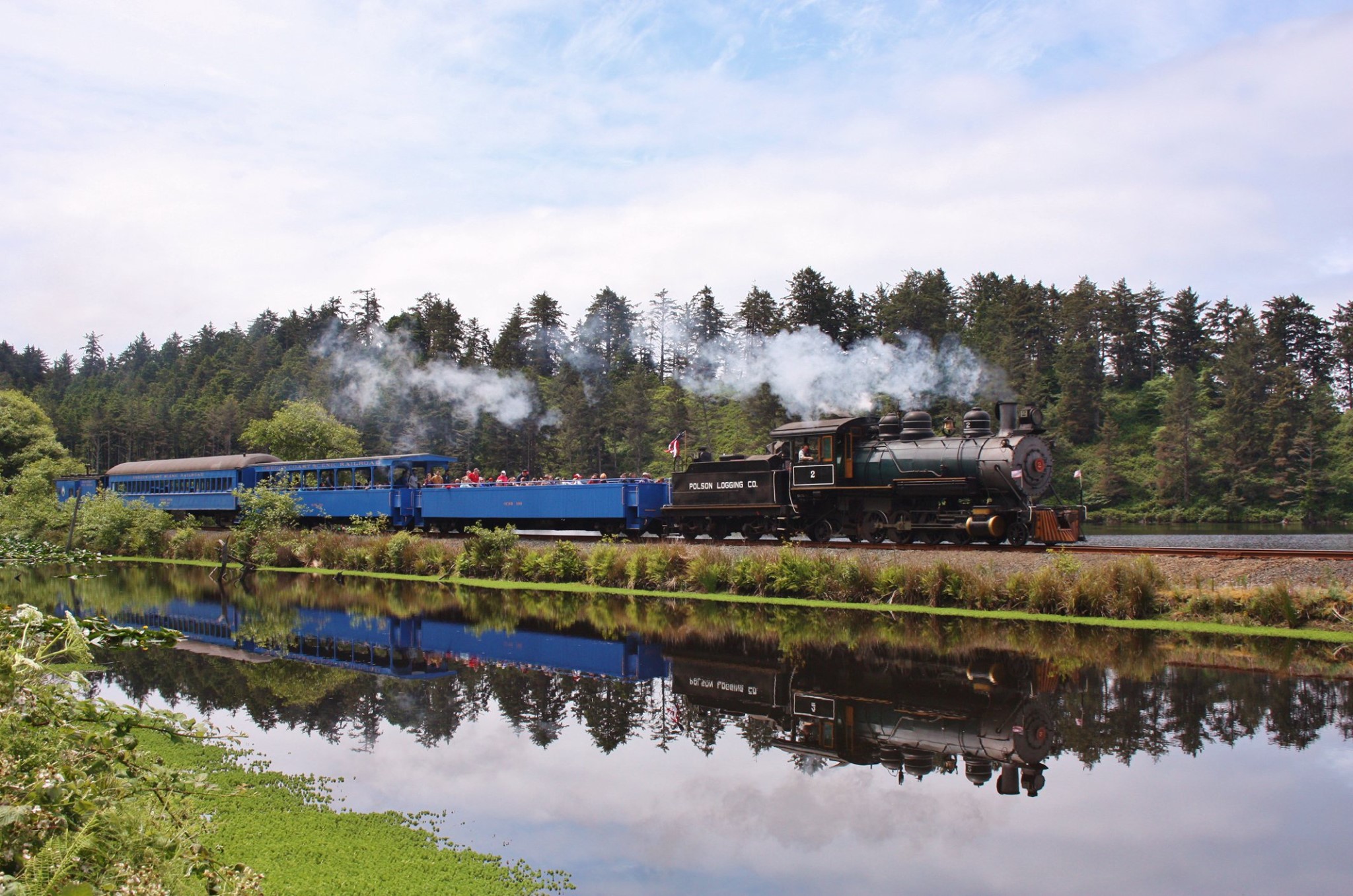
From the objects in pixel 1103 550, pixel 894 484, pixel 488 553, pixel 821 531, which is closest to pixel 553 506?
pixel 488 553

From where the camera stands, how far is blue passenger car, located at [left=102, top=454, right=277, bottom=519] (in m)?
44.8

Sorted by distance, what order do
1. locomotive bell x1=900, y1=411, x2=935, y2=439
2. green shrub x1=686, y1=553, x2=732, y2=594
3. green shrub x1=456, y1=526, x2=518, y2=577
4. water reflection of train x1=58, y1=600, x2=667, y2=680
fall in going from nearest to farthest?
water reflection of train x1=58, y1=600, x2=667, y2=680
green shrub x1=686, y1=553, x2=732, y2=594
locomotive bell x1=900, y1=411, x2=935, y2=439
green shrub x1=456, y1=526, x2=518, y2=577

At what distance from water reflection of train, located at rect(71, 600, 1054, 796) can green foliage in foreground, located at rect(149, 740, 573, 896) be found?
4.08 m

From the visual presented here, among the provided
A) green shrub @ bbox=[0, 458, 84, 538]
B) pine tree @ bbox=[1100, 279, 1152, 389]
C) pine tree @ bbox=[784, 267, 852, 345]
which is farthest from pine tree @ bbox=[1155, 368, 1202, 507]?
green shrub @ bbox=[0, 458, 84, 538]

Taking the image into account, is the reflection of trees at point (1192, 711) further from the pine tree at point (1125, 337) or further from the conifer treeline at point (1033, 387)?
the pine tree at point (1125, 337)

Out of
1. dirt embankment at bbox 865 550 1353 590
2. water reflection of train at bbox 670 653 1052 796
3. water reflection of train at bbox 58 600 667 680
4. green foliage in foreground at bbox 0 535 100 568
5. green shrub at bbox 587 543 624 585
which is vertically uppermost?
green foliage in foreground at bbox 0 535 100 568

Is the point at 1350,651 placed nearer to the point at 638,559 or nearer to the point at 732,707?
the point at 732,707

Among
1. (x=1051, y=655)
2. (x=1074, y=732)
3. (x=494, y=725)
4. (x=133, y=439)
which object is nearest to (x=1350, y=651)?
(x=1051, y=655)

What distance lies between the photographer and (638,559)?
82.8 feet

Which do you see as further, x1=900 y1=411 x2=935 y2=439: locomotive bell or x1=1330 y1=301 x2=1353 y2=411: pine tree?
x1=1330 y1=301 x2=1353 y2=411: pine tree

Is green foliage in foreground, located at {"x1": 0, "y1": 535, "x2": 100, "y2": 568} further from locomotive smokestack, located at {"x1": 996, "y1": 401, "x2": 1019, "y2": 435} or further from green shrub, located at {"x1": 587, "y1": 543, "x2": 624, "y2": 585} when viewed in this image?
locomotive smokestack, located at {"x1": 996, "y1": 401, "x2": 1019, "y2": 435}

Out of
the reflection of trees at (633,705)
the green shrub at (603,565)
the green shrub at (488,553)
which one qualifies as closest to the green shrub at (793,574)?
the green shrub at (603,565)

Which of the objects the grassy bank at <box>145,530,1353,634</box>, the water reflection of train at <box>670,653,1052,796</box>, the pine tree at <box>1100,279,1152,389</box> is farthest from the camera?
the pine tree at <box>1100,279,1152,389</box>

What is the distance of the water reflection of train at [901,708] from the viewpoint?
10188 mm
